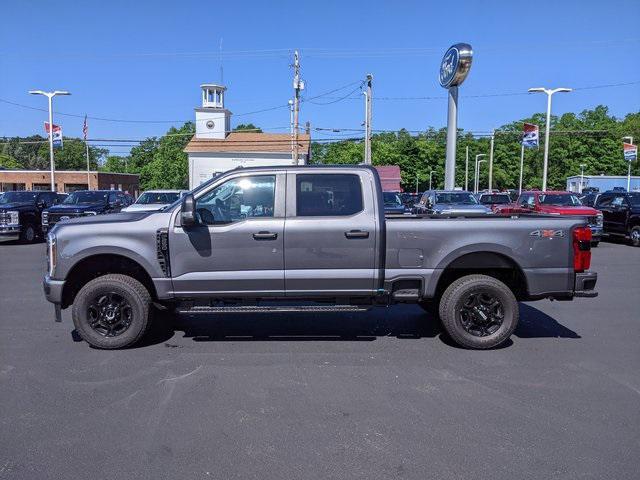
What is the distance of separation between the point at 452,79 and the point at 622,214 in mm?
17856

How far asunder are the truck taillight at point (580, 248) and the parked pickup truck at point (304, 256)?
12mm

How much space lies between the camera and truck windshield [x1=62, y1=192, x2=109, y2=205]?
66.5 feet

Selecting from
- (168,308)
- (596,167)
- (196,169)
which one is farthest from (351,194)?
(596,167)

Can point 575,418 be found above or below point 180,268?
below

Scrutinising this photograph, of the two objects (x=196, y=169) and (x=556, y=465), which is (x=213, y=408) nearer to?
(x=556, y=465)

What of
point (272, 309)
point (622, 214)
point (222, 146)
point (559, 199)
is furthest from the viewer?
point (222, 146)

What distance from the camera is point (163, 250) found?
19.5 feet

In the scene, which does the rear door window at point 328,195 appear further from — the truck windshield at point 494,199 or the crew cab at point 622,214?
the truck windshield at point 494,199

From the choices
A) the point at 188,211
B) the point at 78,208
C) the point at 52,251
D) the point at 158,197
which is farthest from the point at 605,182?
the point at 52,251

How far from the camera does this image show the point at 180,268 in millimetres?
5969

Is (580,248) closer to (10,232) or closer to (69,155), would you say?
(10,232)

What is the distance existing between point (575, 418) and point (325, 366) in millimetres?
2326

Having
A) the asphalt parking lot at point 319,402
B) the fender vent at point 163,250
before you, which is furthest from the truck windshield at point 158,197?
the fender vent at point 163,250

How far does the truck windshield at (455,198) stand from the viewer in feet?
63.3
